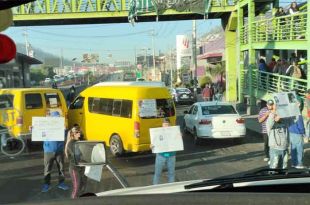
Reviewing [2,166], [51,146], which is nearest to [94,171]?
[51,146]

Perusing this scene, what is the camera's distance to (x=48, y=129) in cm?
1091

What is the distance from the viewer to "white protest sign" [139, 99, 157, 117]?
14.2 metres

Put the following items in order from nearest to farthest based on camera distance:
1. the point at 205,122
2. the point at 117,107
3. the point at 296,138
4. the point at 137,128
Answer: the point at 296,138 < the point at 137,128 < the point at 117,107 < the point at 205,122

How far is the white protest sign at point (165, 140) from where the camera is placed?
990 cm

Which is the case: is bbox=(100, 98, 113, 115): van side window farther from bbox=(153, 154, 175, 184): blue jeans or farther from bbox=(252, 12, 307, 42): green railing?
bbox=(252, 12, 307, 42): green railing

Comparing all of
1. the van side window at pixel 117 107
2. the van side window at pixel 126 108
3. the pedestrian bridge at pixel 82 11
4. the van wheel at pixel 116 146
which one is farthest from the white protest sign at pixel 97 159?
the pedestrian bridge at pixel 82 11

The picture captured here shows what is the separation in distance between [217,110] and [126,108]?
4066 millimetres

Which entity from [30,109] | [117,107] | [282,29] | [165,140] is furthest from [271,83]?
[165,140]

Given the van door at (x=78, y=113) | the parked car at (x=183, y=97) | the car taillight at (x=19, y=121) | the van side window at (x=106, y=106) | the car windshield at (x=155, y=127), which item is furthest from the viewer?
the parked car at (x=183, y=97)

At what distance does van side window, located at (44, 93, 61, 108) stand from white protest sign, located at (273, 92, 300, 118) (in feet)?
28.6

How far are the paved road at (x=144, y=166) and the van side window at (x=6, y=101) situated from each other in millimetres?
1759

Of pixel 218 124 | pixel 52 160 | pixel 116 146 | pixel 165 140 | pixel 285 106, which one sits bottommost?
pixel 116 146

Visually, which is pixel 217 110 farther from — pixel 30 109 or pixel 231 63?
pixel 231 63

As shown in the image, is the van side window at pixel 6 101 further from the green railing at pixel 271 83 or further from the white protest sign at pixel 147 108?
the green railing at pixel 271 83
